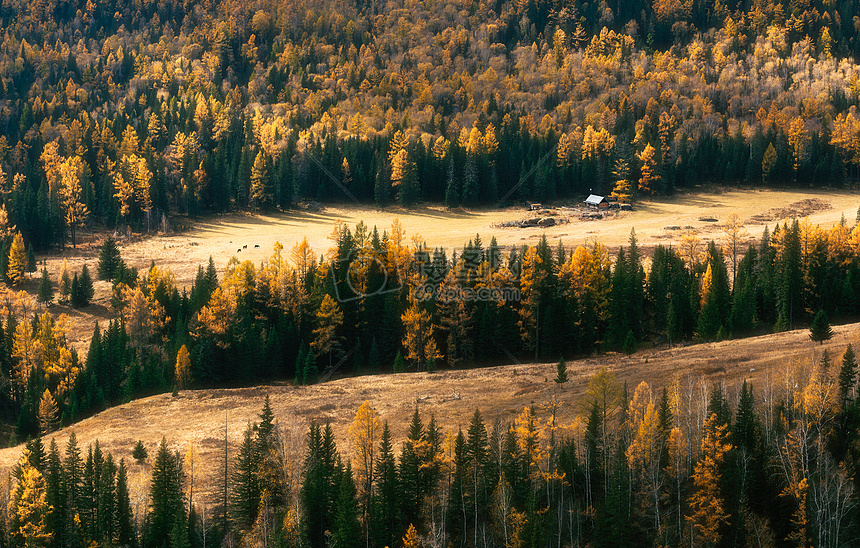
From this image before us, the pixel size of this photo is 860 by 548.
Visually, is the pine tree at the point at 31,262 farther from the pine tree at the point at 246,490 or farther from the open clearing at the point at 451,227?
the pine tree at the point at 246,490

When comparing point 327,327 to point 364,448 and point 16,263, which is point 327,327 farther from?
point 16,263

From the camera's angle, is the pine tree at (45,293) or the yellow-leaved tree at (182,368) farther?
the pine tree at (45,293)

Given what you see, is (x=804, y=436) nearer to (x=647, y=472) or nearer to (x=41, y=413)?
(x=647, y=472)

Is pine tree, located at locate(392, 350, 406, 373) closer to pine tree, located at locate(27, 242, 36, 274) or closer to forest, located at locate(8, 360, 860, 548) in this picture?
forest, located at locate(8, 360, 860, 548)

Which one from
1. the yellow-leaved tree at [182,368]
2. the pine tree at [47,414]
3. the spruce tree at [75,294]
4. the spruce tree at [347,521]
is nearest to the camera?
the spruce tree at [347,521]

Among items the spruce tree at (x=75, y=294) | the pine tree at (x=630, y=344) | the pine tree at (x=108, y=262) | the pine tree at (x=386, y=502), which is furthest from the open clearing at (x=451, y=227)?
the pine tree at (x=386, y=502)
